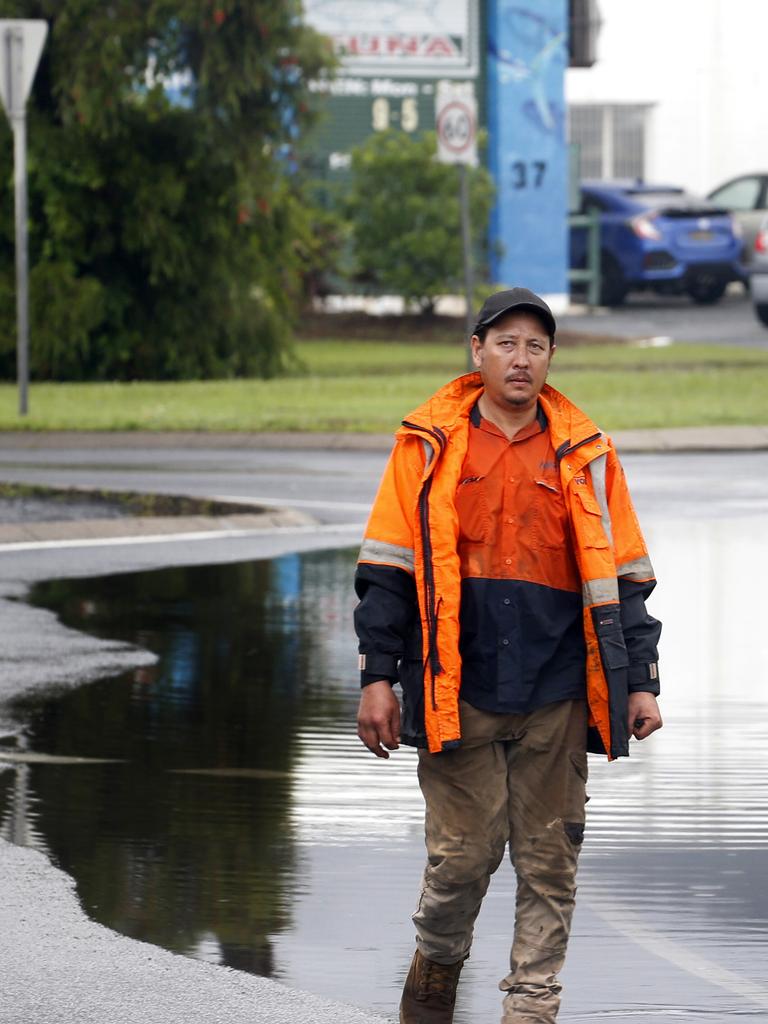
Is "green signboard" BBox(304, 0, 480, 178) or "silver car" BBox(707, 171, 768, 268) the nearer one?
"green signboard" BBox(304, 0, 480, 178)

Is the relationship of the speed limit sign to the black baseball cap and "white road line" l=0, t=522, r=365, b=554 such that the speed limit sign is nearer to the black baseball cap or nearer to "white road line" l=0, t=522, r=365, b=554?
"white road line" l=0, t=522, r=365, b=554

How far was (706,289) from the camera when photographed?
39.1m

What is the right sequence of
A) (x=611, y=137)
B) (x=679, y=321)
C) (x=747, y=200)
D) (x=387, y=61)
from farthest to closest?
(x=611, y=137) < (x=747, y=200) < (x=387, y=61) < (x=679, y=321)

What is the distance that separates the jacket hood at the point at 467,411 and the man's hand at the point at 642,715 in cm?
52

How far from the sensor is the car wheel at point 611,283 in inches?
1531

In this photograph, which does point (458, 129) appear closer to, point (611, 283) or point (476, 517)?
point (611, 283)

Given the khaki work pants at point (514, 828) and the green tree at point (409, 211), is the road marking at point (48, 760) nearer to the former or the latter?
the khaki work pants at point (514, 828)

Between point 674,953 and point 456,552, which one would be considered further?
point 674,953

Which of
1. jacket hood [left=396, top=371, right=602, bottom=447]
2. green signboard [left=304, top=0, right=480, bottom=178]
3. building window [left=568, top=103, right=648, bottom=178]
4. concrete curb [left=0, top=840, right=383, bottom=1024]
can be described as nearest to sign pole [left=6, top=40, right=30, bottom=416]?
green signboard [left=304, top=0, right=480, bottom=178]

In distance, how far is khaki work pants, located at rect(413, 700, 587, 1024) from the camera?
16.1 feet

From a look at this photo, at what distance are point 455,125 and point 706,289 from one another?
16.8 metres

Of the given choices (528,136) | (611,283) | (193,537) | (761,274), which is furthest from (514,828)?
(611,283)

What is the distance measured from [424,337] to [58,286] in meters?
6.50

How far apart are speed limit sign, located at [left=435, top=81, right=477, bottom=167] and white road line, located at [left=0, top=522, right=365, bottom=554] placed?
881 centimetres
